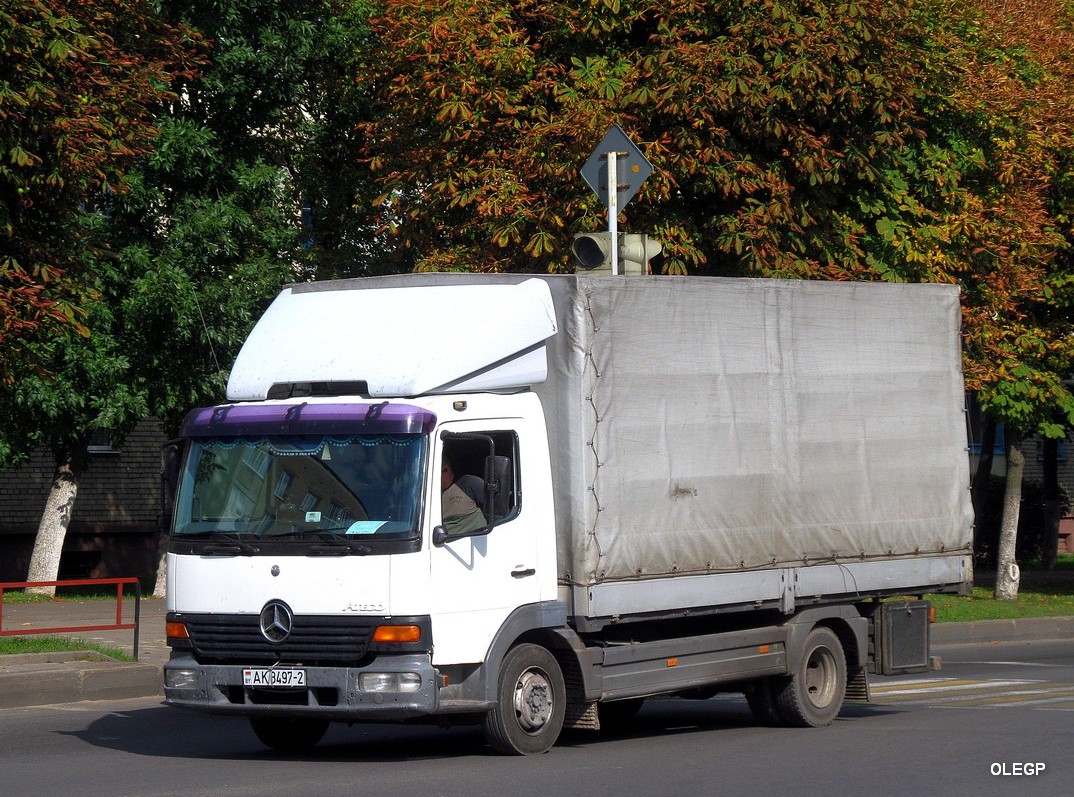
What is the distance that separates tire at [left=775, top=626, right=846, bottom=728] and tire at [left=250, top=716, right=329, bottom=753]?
11.2 ft

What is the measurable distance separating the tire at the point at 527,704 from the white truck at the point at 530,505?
0.7 inches

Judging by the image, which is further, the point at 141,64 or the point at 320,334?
the point at 141,64

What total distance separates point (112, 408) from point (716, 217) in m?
8.20

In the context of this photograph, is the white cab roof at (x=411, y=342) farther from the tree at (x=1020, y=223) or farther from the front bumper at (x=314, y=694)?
the tree at (x=1020, y=223)

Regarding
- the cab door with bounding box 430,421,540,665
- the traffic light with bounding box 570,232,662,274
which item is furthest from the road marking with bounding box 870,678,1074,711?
the cab door with bounding box 430,421,540,665

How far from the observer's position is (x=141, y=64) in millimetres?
18062

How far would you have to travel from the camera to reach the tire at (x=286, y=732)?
10852 millimetres

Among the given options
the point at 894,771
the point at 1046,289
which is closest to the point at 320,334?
the point at 894,771

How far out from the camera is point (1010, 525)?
84.9ft

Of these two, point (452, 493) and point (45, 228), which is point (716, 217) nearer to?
point (45, 228)

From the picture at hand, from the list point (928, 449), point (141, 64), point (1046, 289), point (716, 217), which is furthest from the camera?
point (1046, 289)

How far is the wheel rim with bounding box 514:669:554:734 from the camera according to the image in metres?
10.0

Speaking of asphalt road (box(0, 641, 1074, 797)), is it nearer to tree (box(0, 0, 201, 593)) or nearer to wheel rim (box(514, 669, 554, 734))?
wheel rim (box(514, 669, 554, 734))

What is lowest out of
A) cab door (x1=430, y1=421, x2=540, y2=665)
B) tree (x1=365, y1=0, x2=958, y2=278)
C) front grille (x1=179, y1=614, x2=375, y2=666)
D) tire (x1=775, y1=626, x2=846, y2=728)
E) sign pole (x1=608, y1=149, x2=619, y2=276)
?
tire (x1=775, y1=626, x2=846, y2=728)
